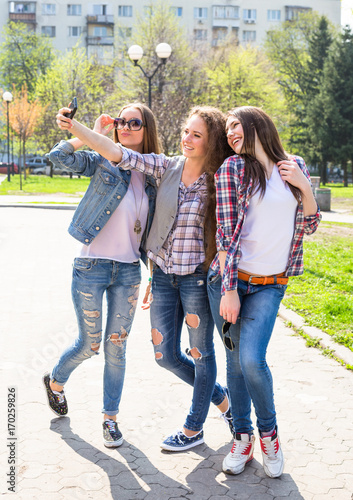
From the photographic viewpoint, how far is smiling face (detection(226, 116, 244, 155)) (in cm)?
318

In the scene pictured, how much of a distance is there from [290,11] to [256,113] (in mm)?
70896

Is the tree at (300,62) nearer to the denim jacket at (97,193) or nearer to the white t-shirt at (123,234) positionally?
the white t-shirt at (123,234)

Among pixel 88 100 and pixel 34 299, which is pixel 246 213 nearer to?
pixel 34 299

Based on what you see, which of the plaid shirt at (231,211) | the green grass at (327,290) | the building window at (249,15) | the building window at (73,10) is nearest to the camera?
the plaid shirt at (231,211)

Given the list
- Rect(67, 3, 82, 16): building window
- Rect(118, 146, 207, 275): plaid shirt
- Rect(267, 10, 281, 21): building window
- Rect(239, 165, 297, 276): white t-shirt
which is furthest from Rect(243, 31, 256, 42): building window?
Rect(239, 165, 297, 276): white t-shirt

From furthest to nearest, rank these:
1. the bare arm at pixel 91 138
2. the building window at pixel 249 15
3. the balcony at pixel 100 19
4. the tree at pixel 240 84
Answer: the building window at pixel 249 15 < the balcony at pixel 100 19 < the tree at pixel 240 84 < the bare arm at pixel 91 138

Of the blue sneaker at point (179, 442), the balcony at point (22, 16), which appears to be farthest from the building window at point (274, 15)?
the blue sneaker at point (179, 442)

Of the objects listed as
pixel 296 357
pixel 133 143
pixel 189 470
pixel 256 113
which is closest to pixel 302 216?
pixel 256 113

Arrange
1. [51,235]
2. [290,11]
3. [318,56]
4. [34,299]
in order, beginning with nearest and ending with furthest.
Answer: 1. [34,299]
2. [51,235]
3. [318,56]
4. [290,11]

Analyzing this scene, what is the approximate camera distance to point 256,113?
319cm

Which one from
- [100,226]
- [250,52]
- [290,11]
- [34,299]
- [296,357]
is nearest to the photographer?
[100,226]

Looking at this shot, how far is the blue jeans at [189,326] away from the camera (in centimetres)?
343

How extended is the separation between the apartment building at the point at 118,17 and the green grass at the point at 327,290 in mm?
58137

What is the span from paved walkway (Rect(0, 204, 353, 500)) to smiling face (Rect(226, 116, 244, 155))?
179cm
